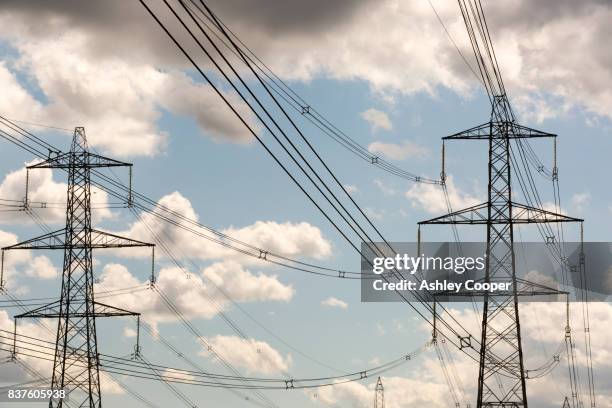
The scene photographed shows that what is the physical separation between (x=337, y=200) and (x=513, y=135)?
35.6 meters

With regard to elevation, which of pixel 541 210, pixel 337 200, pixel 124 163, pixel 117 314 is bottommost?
pixel 337 200

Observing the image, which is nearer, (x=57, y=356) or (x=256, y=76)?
(x=256, y=76)

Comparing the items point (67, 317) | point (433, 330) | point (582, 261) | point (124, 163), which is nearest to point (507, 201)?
point (433, 330)

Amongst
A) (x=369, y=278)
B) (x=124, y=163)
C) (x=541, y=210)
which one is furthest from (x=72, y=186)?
(x=541, y=210)

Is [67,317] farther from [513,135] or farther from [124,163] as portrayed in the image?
[513,135]

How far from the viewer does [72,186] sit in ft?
191

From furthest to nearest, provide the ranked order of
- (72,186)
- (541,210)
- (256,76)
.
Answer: (72,186) < (541,210) < (256,76)

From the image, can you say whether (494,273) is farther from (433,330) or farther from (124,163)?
(124,163)

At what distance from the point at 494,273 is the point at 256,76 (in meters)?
34.4

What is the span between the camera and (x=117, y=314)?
54812mm

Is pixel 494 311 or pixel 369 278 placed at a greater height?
pixel 369 278

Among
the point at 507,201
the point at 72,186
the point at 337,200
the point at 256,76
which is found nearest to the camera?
the point at 256,76

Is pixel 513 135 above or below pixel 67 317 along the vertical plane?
above

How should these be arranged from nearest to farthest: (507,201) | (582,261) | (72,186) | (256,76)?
(256,76) → (507,201) → (72,186) → (582,261)
